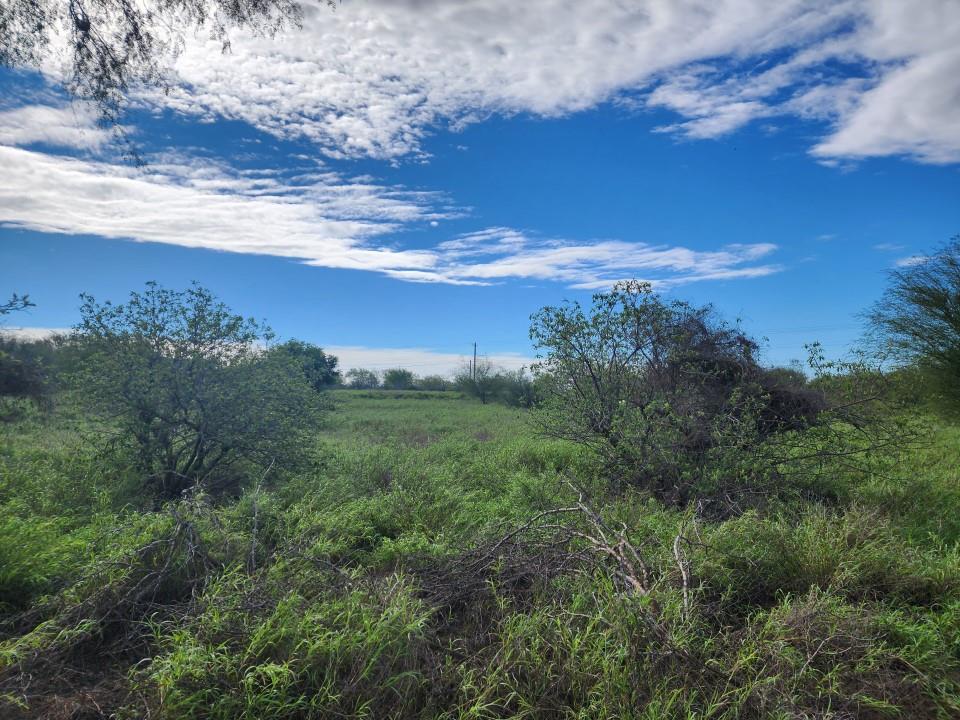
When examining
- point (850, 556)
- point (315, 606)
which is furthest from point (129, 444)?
point (850, 556)

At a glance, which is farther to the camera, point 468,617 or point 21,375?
point 21,375

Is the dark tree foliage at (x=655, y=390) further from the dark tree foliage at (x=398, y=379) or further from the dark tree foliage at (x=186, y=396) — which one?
the dark tree foliage at (x=398, y=379)

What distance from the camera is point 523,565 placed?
164 inches

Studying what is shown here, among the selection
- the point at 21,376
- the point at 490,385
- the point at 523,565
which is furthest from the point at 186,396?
the point at 490,385

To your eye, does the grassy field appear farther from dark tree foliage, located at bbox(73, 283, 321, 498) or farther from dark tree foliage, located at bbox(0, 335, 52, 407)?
dark tree foliage, located at bbox(0, 335, 52, 407)

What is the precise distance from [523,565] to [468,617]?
630mm

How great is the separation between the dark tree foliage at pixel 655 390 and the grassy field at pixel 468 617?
1485 millimetres

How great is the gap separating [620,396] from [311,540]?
520cm

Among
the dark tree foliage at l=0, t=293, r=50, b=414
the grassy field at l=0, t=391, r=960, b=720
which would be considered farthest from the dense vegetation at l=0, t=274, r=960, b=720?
the dark tree foliage at l=0, t=293, r=50, b=414

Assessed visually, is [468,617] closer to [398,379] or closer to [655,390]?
[655,390]

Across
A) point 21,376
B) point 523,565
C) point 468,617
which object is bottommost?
point 468,617

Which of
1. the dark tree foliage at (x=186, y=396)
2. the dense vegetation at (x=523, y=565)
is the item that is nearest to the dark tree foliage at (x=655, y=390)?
the dense vegetation at (x=523, y=565)

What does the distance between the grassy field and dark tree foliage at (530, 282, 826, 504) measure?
1.49 metres

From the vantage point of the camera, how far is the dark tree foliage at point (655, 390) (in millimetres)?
7473
